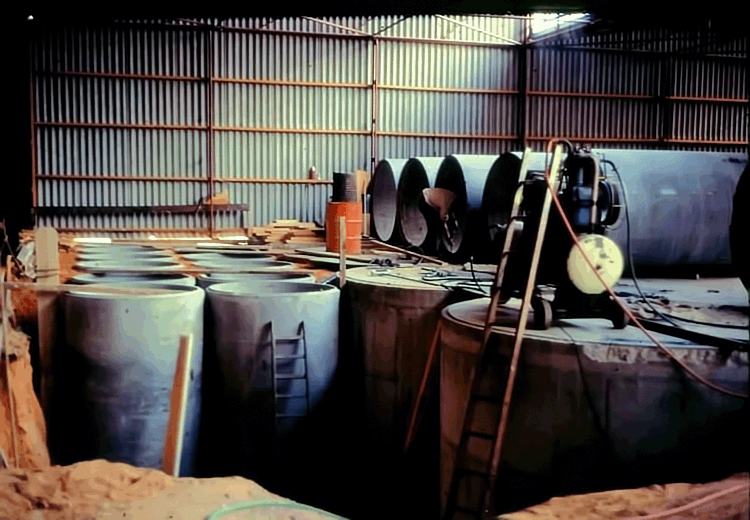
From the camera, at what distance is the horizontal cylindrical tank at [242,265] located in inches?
462

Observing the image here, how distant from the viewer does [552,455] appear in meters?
5.98

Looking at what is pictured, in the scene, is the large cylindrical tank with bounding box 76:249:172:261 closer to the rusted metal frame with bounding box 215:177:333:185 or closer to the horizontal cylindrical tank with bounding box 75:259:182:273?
the horizontal cylindrical tank with bounding box 75:259:182:273

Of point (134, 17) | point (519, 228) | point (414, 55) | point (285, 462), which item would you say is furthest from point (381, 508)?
point (414, 55)

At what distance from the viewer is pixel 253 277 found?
11.3 m

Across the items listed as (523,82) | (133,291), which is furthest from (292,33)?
(133,291)

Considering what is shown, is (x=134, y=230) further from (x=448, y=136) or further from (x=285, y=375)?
(x=285, y=375)

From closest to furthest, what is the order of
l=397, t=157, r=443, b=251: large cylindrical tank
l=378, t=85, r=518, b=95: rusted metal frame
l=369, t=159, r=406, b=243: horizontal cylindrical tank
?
l=397, t=157, r=443, b=251: large cylindrical tank < l=369, t=159, r=406, b=243: horizontal cylindrical tank < l=378, t=85, r=518, b=95: rusted metal frame

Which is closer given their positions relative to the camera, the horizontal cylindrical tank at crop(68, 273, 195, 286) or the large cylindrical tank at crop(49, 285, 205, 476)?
the large cylindrical tank at crop(49, 285, 205, 476)

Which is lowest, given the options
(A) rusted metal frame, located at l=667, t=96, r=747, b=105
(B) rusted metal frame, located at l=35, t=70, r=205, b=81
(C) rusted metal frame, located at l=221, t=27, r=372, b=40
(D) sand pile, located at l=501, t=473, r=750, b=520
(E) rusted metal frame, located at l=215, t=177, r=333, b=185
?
(D) sand pile, located at l=501, t=473, r=750, b=520

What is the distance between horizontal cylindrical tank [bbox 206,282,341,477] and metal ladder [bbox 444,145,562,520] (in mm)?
3168

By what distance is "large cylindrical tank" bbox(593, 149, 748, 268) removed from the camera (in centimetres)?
1005

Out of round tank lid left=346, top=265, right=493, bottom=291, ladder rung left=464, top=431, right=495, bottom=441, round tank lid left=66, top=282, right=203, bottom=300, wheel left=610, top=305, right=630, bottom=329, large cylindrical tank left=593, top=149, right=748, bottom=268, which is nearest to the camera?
ladder rung left=464, top=431, right=495, bottom=441

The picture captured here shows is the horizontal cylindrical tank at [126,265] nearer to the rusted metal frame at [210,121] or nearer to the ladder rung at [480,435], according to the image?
the ladder rung at [480,435]

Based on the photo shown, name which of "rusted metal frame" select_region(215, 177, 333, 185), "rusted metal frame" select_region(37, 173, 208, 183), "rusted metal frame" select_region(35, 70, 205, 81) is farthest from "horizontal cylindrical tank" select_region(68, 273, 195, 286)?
"rusted metal frame" select_region(35, 70, 205, 81)
